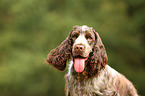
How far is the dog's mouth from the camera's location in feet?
15.4

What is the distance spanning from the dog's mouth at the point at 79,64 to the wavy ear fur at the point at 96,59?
24 centimetres

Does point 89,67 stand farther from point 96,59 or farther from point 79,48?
point 79,48

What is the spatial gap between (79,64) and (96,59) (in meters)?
0.42

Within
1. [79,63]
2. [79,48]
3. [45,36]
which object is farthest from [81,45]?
[45,36]

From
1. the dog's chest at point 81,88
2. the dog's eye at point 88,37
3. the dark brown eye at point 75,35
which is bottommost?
the dog's chest at point 81,88

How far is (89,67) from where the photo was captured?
5.04 meters

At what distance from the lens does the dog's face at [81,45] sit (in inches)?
184

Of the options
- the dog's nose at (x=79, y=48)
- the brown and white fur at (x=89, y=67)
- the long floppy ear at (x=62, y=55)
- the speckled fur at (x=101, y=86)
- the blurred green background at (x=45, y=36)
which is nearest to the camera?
the dog's nose at (x=79, y=48)

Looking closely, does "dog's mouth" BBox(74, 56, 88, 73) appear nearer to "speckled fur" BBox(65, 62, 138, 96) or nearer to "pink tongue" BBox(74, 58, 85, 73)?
"pink tongue" BBox(74, 58, 85, 73)

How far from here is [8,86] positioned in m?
18.4

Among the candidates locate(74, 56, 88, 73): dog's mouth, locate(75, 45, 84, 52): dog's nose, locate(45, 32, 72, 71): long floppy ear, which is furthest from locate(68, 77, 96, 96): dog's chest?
locate(75, 45, 84, 52): dog's nose

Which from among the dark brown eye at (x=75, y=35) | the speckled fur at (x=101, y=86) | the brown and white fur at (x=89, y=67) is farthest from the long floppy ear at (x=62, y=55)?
the speckled fur at (x=101, y=86)

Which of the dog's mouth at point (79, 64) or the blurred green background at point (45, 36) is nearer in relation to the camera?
the dog's mouth at point (79, 64)

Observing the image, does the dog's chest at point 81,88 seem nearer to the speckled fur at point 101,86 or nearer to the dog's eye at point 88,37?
the speckled fur at point 101,86
